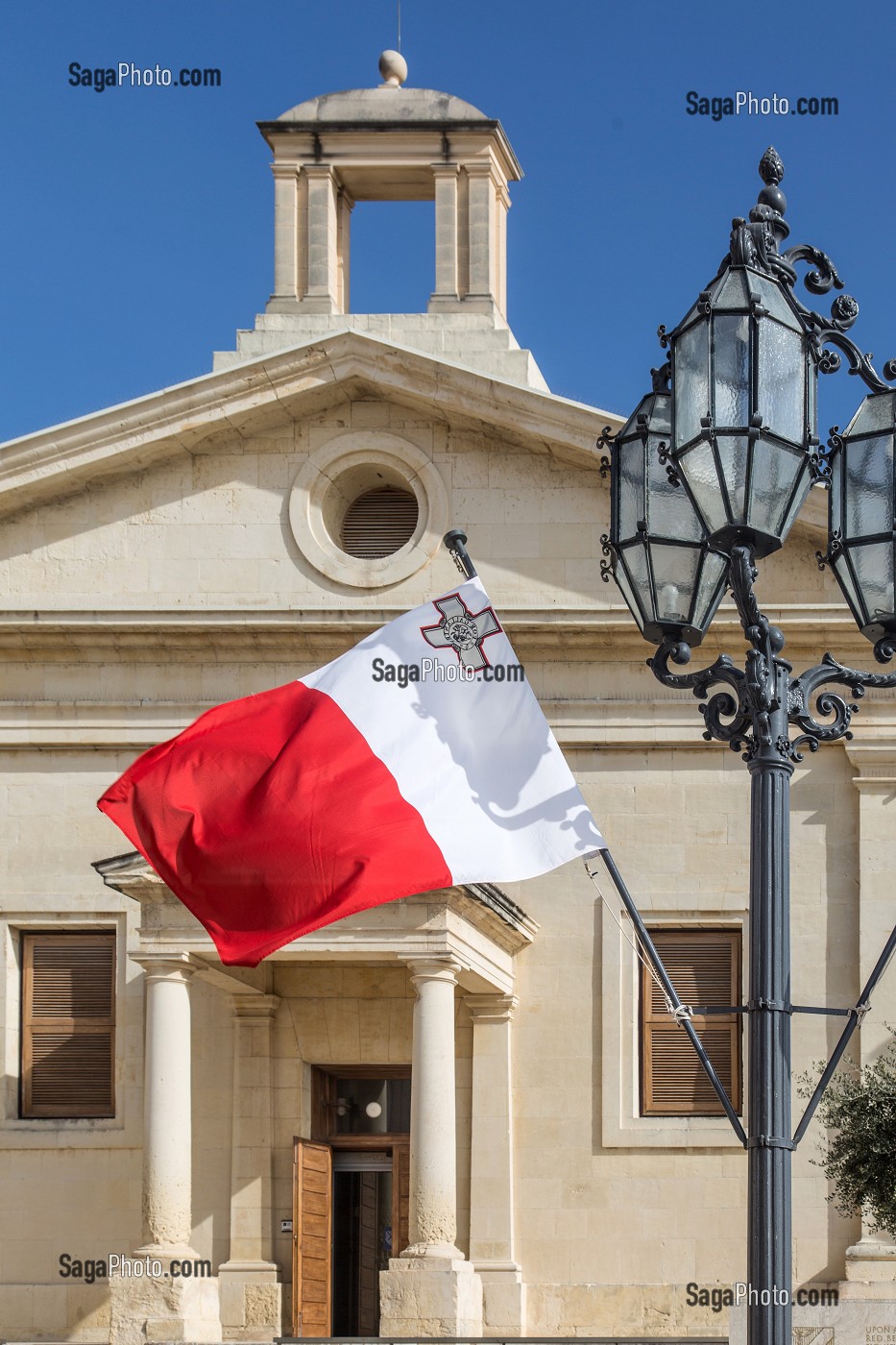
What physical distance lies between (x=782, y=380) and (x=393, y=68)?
19660mm

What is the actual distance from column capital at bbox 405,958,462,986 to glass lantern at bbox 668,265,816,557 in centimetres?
1312

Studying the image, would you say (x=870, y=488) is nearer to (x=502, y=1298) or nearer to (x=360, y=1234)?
(x=502, y=1298)

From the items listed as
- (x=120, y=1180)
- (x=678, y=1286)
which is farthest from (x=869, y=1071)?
(x=120, y=1180)

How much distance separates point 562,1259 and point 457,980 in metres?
3.03

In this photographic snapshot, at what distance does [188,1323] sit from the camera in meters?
20.4

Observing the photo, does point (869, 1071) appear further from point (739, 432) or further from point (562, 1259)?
point (739, 432)

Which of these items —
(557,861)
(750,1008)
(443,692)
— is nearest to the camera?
(750,1008)

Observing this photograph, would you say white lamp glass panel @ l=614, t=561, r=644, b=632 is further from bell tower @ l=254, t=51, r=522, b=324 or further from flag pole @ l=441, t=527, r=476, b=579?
bell tower @ l=254, t=51, r=522, b=324

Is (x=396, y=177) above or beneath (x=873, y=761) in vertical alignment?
above

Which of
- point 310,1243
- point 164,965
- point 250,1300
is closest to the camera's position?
point 164,965

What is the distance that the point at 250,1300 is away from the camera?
23.0m

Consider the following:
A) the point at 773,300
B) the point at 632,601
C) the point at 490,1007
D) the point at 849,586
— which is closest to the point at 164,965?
the point at 490,1007

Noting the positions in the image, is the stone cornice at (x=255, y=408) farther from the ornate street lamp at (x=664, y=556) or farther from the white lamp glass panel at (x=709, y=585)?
the white lamp glass panel at (x=709, y=585)
